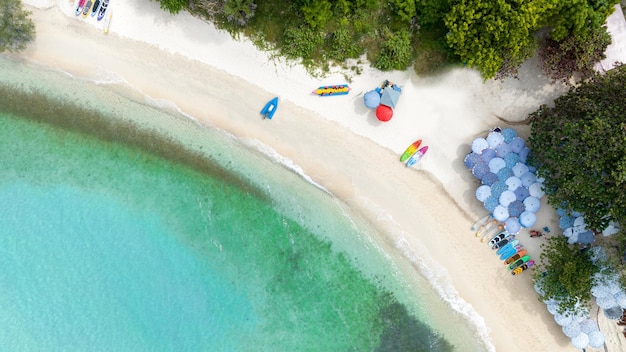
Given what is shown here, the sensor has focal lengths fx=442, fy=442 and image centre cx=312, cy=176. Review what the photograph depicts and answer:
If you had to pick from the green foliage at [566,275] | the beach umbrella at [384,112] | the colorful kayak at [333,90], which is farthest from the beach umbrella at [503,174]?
the colorful kayak at [333,90]

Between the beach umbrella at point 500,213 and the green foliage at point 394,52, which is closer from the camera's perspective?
the green foliage at point 394,52

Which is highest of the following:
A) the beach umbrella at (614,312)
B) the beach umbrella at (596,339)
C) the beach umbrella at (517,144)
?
the beach umbrella at (517,144)

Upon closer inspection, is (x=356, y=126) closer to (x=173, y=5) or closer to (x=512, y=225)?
(x=512, y=225)

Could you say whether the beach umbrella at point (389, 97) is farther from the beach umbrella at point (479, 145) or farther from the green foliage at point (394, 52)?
the beach umbrella at point (479, 145)

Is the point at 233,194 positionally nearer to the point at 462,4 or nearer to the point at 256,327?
the point at 256,327

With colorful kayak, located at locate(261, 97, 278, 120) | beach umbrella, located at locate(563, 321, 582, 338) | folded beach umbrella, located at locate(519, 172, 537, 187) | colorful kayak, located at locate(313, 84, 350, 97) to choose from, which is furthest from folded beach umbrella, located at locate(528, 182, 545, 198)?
colorful kayak, located at locate(261, 97, 278, 120)

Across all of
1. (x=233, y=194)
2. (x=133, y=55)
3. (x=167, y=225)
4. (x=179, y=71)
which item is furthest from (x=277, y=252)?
(x=133, y=55)
